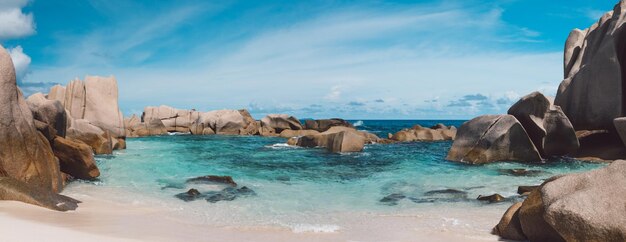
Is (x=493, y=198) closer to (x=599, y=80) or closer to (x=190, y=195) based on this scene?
(x=190, y=195)

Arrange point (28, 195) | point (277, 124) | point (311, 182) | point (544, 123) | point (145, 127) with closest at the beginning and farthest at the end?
1. point (28, 195)
2. point (311, 182)
3. point (544, 123)
4. point (145, 127)
5. point (277, 124)

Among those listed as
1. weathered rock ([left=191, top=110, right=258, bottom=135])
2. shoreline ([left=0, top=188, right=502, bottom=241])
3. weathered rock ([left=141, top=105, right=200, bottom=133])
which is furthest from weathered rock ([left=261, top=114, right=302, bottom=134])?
shoreline ([left=0, top=188, right=502, bottom=241])

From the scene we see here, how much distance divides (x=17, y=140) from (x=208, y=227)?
5.65 m

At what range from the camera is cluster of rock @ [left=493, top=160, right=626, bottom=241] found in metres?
6.80

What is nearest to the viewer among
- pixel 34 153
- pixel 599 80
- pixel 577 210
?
pixel 577 210

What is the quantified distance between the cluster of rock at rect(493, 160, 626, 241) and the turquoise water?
14.6 feet

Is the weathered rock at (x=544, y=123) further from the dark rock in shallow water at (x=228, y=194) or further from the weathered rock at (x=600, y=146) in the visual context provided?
the dark rock in shallow water at (x=228, y=194)

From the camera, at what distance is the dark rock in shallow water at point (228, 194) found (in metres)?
13.5

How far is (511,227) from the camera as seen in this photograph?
8.84 meters

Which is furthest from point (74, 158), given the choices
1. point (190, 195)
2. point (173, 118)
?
point (173, 118)

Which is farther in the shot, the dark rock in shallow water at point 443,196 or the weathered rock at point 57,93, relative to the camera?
the weathered rock at point 57,93

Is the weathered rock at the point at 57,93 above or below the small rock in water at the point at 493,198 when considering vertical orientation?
above

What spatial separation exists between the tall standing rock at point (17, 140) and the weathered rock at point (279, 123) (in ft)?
149

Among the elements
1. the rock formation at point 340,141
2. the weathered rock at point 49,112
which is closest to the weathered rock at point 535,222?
the weathered rock at point 49,112
